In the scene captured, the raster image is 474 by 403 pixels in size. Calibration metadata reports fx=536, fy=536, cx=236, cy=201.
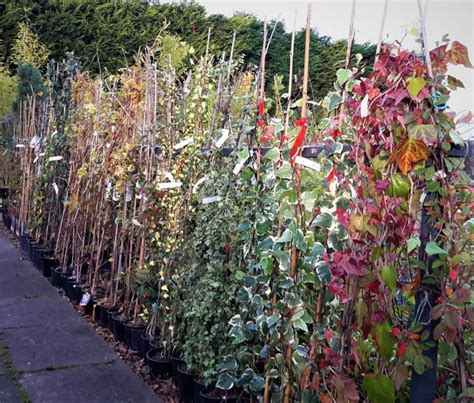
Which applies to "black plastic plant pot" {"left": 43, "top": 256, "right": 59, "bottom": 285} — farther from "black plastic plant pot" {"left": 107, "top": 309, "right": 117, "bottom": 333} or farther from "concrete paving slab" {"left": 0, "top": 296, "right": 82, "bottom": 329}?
"black plastic plant pot" {"left": 107, "top": 309, "right": 117, "bottom": 333}

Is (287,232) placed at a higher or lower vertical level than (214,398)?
higher

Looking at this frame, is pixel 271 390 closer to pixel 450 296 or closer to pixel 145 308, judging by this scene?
pixel 450 296

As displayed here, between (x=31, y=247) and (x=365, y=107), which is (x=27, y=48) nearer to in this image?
(x=31, y=247)

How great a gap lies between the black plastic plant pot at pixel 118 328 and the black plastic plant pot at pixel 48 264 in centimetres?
177

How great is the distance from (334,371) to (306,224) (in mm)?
566

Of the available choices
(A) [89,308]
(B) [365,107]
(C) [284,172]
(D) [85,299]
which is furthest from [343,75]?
(A) [89,308]

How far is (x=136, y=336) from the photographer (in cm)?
344

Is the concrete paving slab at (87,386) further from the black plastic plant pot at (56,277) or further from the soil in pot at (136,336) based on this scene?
the black plastic plant pot at (56,277)

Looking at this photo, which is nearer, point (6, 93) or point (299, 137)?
point (299, 137)

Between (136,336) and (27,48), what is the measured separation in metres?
8.95

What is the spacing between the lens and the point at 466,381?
1553 millimetres

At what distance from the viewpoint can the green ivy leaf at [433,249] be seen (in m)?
1.40

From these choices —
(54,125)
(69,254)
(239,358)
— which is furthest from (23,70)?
(239,358)

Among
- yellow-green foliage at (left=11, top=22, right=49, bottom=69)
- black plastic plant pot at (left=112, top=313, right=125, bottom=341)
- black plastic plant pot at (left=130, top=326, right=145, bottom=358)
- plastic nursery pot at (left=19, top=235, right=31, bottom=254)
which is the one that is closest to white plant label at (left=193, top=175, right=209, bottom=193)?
black plastic plant pot at (left=130, top=326, right=145, bottom=358)
